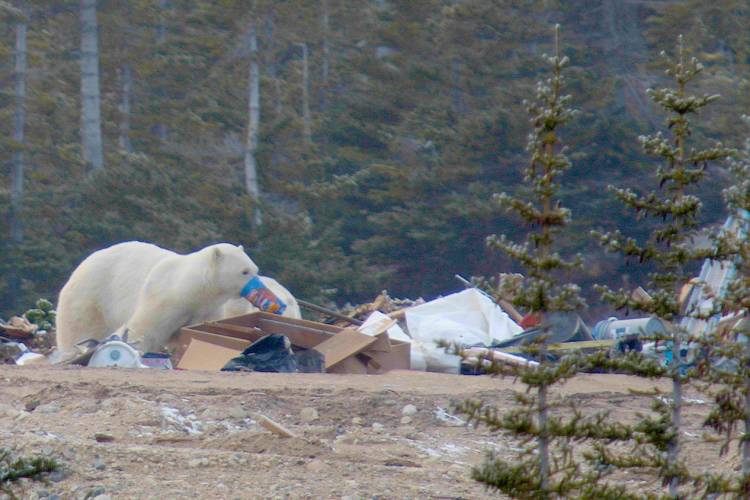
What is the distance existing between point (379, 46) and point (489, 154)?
17.5 ft

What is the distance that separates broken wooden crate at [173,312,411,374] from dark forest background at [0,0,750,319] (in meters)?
12.4

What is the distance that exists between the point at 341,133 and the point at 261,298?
60.6ft

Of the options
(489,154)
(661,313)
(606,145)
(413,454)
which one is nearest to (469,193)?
(489,154)

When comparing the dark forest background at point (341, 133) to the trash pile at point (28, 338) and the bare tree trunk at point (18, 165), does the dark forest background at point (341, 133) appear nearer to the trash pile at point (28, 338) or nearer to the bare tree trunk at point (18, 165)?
the bare tree trunk at point (18, 165)

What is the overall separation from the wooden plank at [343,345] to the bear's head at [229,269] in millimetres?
1510

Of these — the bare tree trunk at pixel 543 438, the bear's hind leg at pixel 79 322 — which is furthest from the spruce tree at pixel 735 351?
the bear's hind leg at pixel 79 322

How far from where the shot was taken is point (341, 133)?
2967 centimetres

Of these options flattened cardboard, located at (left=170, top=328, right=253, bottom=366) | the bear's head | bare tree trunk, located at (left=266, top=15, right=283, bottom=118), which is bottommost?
flattened cardboard, located at (left=170, top=328, right=253, bottom=366)

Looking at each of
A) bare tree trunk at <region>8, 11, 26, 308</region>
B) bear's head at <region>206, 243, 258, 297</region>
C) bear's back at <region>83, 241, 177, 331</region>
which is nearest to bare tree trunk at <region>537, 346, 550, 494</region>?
bear's head at <region>206, 243, 258, 297</region>

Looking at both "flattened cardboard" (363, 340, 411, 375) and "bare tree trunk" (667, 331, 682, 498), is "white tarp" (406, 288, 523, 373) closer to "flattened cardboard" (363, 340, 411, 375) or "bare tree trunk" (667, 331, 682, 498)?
"flattened cardboard" (363, 340, 411, 375)

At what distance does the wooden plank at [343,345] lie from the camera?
33.0ft

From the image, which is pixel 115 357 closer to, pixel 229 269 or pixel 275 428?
pixel 229 269

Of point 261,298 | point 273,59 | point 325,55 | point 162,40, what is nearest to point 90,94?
point 162,40

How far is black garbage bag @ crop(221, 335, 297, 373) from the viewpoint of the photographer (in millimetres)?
9672
